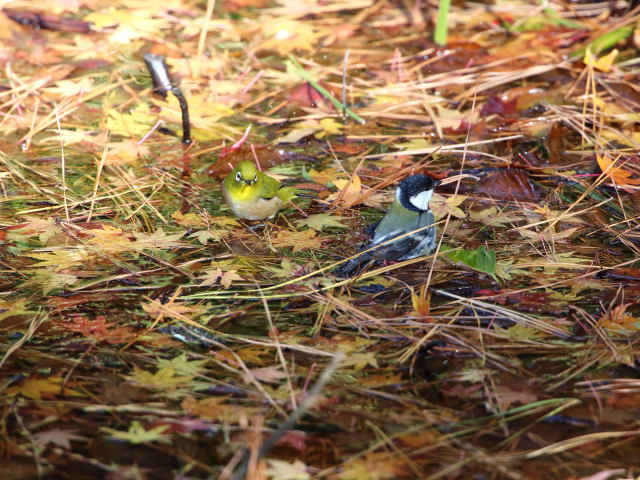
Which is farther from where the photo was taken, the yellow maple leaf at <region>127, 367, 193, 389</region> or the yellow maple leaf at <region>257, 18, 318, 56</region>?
the yellow maple leaf at <region>257, 18, 318, 56</region>

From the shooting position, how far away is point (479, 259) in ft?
13.9

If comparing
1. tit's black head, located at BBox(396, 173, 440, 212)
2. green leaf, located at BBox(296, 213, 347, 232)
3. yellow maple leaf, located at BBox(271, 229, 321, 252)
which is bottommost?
green leaf, located at BBox(296, 213, 347, 232)

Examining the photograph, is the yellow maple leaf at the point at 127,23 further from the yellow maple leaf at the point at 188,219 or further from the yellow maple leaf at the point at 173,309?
the yellow maple leaf at the point at 173,309

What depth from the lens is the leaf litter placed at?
3.04 metres

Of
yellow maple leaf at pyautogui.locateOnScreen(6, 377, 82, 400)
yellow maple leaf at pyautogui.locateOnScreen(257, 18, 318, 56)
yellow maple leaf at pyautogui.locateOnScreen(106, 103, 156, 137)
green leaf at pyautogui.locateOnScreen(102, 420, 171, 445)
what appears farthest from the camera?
yellow maple leaf at pyautogui.locateOnScreen(257, 18, 318, 56)

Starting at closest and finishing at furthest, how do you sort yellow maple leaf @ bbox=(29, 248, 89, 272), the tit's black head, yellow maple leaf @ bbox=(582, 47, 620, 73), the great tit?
yellow maple leaf @ bbox=(29, 248, 89, 272) → the great tit → the tit's black head → yellow maple leaf @ bbox=(582, 47, 620, 73)

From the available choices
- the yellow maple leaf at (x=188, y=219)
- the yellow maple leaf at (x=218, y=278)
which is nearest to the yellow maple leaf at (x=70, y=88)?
the yellow maple leaf at (x=188, y=219)

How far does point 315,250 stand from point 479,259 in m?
1.03

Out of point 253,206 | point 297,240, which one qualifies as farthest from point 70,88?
point 297,240

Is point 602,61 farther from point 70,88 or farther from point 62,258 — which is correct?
point 62,258

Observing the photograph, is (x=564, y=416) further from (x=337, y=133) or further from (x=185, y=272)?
(x=337, y=133)

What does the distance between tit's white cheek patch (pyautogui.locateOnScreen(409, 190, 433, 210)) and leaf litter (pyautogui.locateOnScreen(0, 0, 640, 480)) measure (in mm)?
246

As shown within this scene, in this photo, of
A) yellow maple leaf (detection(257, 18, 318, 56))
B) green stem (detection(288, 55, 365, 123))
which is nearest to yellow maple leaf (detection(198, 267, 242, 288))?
green stem (detection(288, 55, 365, 123))

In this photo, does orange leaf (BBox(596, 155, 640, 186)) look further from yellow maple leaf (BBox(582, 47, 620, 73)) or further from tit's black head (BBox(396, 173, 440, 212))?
yellow maple leaf (BBox(582, 47, 620, 73))
